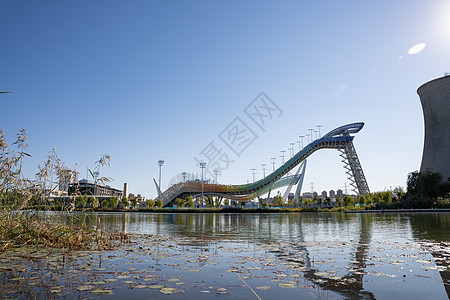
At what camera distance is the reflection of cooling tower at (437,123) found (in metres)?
52.1

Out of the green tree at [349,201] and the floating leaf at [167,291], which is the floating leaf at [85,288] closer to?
the floating leaf at [167,291]

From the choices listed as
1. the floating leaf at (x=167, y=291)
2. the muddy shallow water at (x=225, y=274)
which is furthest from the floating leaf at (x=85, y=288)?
the floating leaf at (x=167, y=291)

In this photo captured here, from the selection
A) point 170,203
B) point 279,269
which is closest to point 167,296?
point 279,269

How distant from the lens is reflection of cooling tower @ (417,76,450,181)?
52.1m

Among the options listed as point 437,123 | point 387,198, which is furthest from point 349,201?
point 437,123

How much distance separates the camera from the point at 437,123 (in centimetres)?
5306

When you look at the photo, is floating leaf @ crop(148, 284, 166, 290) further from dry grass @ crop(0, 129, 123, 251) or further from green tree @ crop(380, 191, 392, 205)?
green tree @ crop(380, 191, 392, 205)

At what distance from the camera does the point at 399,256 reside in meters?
7.21

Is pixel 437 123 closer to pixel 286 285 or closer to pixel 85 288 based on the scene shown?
pixel 286 285

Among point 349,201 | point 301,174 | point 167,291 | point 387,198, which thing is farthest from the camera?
point 301,174

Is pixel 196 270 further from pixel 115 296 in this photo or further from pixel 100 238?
pixel 100 238

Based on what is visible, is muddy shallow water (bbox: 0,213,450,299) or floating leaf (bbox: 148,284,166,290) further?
floating leaf (bbox: 148,284,166,290)

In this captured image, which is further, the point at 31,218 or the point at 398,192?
the point at 398,192

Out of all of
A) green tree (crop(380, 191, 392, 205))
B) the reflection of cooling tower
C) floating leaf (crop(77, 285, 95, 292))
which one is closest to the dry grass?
floating leaf (crop(77, 285, 95, 292))
